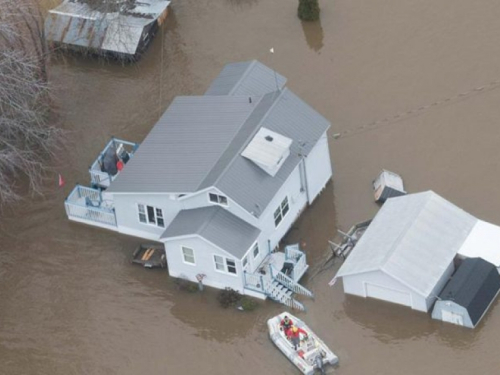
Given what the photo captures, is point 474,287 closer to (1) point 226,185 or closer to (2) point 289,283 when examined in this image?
(2) point 289,283

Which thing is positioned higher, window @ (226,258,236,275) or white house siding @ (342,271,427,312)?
white house siding @ (342,271,427,312)

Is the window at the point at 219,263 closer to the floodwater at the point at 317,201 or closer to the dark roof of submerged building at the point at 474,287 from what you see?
the floodwater at the point at 317,201

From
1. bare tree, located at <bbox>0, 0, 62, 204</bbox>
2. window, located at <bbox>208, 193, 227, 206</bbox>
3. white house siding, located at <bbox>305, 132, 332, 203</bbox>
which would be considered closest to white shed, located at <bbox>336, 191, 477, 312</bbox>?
white house siding, located at <bbox>305, 132, 332, 203</bbox>

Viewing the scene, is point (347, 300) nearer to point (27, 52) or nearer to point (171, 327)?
point (171, 327)

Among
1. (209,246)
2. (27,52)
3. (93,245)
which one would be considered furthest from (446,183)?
(27,52)

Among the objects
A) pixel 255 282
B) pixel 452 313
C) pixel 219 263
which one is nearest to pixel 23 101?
pixel 219 263

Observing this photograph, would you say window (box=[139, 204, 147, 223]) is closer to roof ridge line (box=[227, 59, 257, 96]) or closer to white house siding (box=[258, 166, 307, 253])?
white house siding (box=[258, 166, 307, 253])
